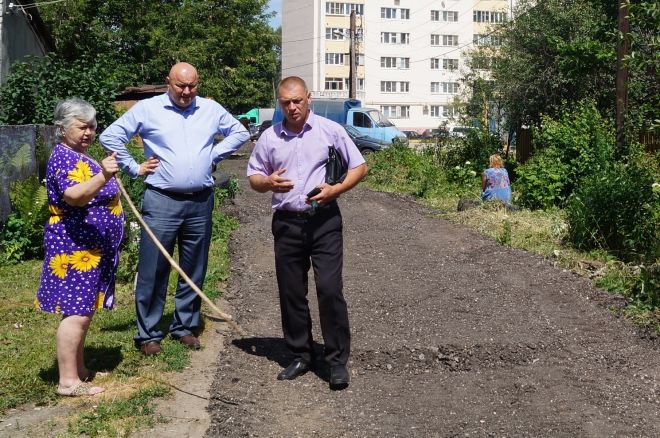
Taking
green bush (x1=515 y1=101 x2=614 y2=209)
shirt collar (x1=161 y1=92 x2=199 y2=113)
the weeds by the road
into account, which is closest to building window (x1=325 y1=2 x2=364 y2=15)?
the weeds by the road

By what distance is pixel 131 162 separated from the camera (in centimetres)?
597

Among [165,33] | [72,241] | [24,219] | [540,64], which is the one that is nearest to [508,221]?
[24,219]

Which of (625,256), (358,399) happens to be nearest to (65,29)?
(625,256)

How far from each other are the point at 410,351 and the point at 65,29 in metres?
40.1

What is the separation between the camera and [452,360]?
6.17 m

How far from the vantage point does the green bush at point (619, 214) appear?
9445mm

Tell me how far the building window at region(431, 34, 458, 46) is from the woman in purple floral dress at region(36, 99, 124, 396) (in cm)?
8678

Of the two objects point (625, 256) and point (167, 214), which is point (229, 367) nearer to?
point (167, 214)

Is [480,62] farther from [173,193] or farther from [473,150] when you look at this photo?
[173,193]

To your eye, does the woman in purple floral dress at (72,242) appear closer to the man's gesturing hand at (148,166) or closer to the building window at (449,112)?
the man's gesturing hand at (148,166)

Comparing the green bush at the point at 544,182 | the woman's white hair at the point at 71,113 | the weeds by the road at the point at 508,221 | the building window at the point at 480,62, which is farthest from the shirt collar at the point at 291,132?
the building window at the point at 480,62

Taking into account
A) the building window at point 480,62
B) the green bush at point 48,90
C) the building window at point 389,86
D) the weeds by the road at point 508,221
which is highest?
the building window at point 389,86

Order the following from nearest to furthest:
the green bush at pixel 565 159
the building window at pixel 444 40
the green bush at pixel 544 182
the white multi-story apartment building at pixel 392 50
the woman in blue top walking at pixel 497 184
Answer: the green bush at pixel 565 159 → the green bush at pixel 544 182 → the woman in blue top walking at pixel 497 184 → the white multi-story apartment building at pixel 392 50 → the building window at pixel 444 40

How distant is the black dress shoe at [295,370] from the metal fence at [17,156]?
227 inches
